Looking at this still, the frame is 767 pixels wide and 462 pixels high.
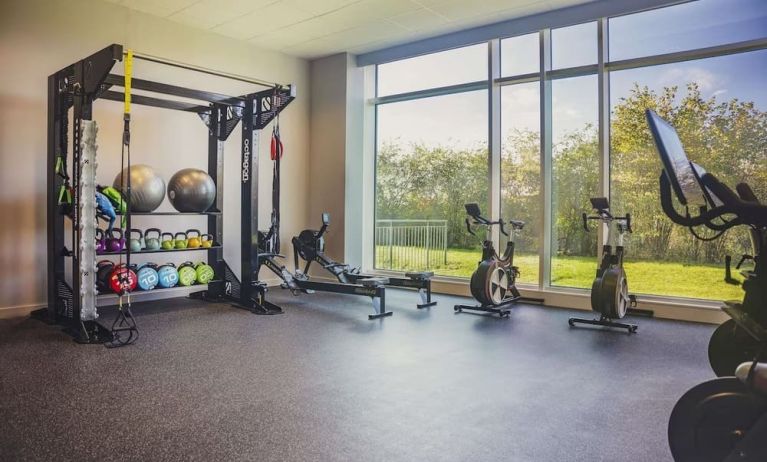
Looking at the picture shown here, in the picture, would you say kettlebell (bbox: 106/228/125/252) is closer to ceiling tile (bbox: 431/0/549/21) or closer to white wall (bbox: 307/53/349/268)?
white wall (bbox: 307/53/349/268)

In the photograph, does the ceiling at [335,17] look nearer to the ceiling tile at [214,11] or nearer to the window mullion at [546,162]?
the ceiling tile at [214,11]

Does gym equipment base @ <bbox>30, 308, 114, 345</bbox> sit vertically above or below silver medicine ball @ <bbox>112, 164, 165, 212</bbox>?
below

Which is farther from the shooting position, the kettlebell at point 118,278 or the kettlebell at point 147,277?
the kettlebell at point 147,277

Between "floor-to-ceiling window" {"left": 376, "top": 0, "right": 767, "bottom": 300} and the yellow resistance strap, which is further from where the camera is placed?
"floor-to-ceiling window" {"left": 376, "top": 0, "right": 767, "bottom": 300}

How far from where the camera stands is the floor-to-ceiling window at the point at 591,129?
16.8 feet

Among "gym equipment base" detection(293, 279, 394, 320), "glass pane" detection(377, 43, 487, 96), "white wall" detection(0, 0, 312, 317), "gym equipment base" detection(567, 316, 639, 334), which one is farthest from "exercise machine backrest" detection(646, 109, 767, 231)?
→ "white wall" detection(0, 0, 312, 317)

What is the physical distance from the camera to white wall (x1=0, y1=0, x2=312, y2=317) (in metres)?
4.99

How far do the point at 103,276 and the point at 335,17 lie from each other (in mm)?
3811

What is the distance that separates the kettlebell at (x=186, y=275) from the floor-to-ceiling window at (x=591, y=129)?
3154 mm

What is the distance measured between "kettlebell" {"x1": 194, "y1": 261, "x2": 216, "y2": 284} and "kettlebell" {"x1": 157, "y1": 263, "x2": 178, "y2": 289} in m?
0.28

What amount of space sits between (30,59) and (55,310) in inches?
98.2

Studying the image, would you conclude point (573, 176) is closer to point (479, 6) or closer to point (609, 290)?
point (609, 290)

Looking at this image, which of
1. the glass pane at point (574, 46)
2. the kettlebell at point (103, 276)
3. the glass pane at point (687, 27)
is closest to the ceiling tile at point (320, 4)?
the glass pane at point (574, 46)

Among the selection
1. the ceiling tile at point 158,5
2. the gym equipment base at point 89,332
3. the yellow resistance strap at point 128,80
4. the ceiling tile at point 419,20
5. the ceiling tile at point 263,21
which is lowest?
the gym equipment base at point 89,332
